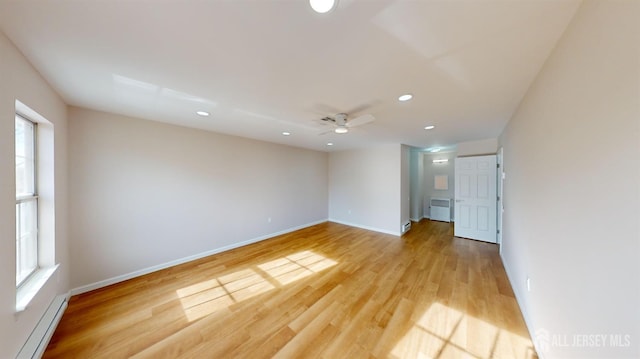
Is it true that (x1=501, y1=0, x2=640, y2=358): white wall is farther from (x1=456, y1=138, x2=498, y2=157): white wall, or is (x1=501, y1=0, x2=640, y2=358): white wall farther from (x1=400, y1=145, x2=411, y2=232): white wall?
(x1=456, y1=138, x2=498, y2=157): white wall

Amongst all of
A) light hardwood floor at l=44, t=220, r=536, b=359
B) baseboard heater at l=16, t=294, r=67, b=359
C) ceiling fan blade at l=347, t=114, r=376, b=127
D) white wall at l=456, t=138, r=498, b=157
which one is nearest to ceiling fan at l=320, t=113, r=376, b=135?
ceiling fan blade at l=347, t=114, r=376, b=127

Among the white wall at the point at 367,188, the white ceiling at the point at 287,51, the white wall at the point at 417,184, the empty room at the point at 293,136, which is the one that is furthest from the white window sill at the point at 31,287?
the white wall at the point at 417,184

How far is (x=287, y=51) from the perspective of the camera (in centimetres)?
136

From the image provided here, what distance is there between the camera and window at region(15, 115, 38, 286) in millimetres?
1720

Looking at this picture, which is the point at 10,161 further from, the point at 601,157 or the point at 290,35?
the point at 601,157

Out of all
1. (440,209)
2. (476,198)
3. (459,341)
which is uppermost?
(476,198)

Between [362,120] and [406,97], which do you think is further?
[362,120]

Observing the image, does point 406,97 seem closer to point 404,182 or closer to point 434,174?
point 404,182

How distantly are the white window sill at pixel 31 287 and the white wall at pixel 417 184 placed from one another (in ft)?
23.6

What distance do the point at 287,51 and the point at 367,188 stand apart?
4.63m

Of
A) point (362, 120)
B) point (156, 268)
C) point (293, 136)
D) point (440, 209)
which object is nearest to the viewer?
point (362, 120)

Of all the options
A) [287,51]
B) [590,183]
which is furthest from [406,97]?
[590,183]

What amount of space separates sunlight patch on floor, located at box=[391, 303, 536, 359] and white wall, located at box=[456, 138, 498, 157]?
3.90m

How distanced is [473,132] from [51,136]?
19.8 ft
